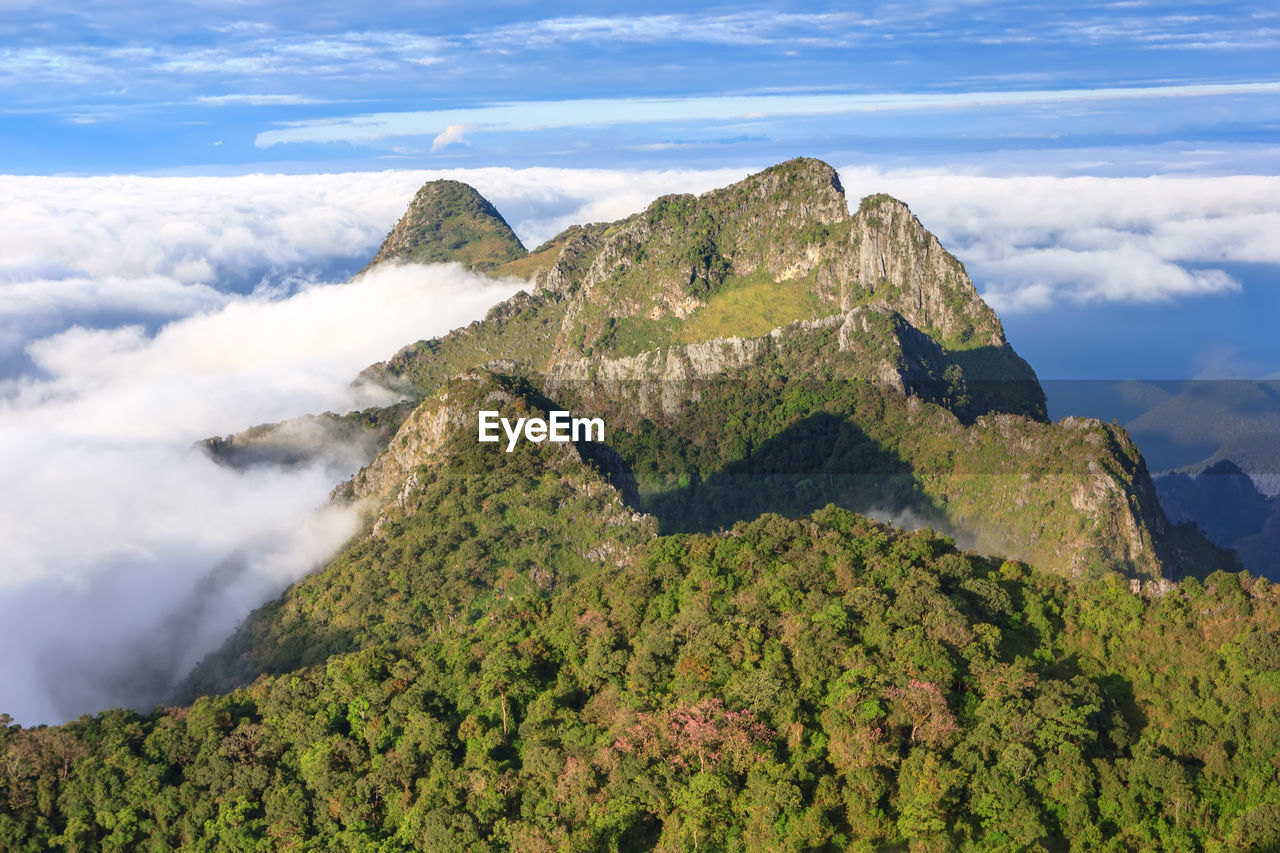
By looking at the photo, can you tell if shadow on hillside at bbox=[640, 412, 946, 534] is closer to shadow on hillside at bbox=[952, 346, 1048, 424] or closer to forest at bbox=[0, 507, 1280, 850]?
shadow on hillside at bbox=[952, 346, 1048, 424]

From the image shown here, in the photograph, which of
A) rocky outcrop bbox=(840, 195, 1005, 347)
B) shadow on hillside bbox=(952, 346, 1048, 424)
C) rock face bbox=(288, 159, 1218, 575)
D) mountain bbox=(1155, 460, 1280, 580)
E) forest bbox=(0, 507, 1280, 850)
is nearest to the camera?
forest bbox=(0, 507, 1280, 850)

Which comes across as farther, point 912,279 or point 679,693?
point 912,279

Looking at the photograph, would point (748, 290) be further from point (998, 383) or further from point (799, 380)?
point (998, 383)

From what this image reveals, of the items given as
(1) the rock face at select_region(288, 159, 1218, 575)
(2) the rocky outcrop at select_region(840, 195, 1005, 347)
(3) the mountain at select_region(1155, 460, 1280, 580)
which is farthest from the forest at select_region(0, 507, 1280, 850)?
(2) the rocky outcrop at select_region(840, 195, 1005, 347)

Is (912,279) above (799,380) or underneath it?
above

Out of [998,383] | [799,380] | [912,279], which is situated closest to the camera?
[799,380]

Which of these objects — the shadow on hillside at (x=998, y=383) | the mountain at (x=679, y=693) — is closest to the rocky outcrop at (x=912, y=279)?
the shadow on hillside at (x=998, y=383)

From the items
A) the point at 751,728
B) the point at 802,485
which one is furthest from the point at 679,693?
the point at 802,485

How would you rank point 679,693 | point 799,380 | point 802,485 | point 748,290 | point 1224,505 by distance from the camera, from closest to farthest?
point 679,693, point 802,485, point 799,380, point 1224,505, point 748,290

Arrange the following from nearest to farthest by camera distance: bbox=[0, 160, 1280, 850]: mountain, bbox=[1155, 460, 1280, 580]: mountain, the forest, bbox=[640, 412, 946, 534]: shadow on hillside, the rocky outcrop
Answer: the forest → bbox=[0, 160, 1280, 850]: mountain → bbox=[640, 412, 946, 534]: shadow on hillside → bbox=[1155, 460, 1280, 580]: mountain → the rocky outcrop
